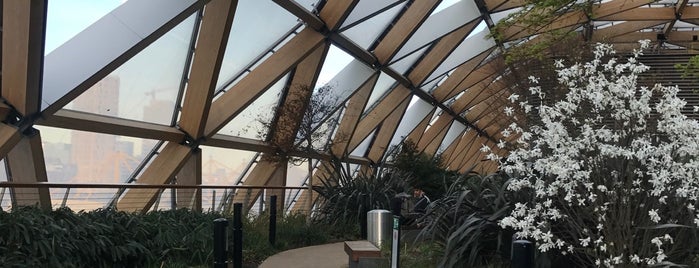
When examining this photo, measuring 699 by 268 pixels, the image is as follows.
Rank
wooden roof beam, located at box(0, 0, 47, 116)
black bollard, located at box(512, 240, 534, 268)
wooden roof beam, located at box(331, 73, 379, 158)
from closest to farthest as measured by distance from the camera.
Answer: black bollard, located at box(512, 240, 534, 268), wooden roof beam, located at box(0, 0, 47, 116), wooden roof beam, located at box(331, 73, 379, 158)

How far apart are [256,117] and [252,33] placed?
2.58 metres

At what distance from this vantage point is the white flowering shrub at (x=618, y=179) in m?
4.84

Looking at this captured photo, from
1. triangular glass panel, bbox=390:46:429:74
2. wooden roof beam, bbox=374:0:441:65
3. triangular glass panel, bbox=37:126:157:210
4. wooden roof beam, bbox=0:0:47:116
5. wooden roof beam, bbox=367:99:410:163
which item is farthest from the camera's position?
wooden roof beam, bbox=367:99:410:163

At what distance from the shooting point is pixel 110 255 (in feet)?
20.6

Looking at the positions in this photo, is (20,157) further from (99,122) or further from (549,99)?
(549,99)

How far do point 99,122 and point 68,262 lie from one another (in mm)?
5319

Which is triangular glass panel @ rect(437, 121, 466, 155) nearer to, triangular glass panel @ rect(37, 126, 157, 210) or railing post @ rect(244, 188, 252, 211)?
railing post @ rect(244, 188, 252, 211)

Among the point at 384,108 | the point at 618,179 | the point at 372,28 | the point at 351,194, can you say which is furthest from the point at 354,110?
the point at 618,179

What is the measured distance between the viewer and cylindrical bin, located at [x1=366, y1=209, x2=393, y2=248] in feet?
25.1

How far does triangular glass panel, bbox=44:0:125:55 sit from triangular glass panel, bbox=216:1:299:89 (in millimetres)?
3604

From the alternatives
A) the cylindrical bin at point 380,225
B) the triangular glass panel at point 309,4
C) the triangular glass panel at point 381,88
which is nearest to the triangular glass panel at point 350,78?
the triangular glass panel at point 381,88

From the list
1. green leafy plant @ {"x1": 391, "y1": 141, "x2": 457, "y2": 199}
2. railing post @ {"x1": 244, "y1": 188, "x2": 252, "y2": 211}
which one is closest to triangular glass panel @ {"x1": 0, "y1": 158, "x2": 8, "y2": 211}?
railing post @ {"x1": 244, "y1": 188, "x2": 252, "y2": 211}

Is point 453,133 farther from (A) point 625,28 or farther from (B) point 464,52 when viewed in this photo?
(A) point 625,28

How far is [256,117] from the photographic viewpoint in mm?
15773
